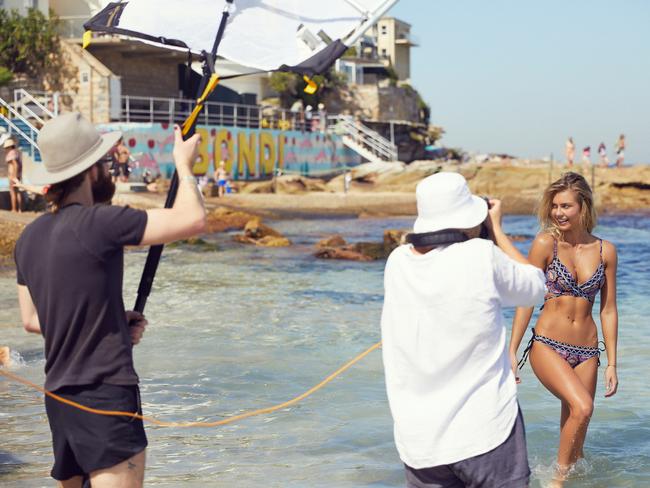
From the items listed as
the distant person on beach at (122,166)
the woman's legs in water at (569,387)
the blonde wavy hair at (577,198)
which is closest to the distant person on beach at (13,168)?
the distant person on beach at (122,166)

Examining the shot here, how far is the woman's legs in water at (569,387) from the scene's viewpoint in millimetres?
4680

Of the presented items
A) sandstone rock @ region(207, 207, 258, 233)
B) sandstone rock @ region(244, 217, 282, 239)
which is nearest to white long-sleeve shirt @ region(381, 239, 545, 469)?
sandstone rock @ region(244, 217, 282, 239)

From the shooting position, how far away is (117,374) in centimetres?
312

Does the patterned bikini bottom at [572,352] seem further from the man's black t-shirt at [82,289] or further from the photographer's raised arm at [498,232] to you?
the man's black t-shirt at [82,289]

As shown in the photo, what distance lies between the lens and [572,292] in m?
4.91

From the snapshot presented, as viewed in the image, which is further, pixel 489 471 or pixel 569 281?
pixel 569 281

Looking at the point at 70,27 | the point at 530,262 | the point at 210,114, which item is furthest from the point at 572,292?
the point at 70,27

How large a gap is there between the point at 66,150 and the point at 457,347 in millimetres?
1387

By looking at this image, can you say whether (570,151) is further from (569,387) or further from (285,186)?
(569,387)

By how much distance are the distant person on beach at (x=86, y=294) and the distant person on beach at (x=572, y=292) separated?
229 cm

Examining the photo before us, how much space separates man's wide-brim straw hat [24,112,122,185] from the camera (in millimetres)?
3123

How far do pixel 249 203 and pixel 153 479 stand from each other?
25.1 m

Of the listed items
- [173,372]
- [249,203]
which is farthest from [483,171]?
[173,372]

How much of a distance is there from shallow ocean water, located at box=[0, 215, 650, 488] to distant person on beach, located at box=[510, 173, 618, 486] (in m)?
0.87
